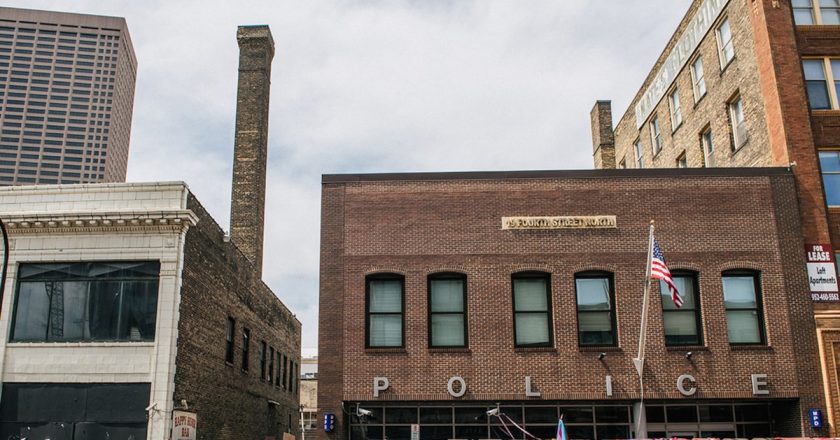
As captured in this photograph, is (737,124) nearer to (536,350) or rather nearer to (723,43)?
(723,43)

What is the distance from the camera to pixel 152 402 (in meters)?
20.3

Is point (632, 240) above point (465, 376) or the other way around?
above

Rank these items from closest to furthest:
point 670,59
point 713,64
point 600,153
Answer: point 713,64
point 670,59
point 600,153

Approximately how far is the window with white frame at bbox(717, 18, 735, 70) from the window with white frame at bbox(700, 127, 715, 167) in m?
2.81

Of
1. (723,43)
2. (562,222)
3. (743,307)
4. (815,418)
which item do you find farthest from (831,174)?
(562,222)

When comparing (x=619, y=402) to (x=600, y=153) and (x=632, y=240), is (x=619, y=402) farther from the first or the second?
(x=600, y=153)

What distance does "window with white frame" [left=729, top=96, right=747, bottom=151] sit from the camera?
2656cm

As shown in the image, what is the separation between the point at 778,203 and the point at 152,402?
17726 mm

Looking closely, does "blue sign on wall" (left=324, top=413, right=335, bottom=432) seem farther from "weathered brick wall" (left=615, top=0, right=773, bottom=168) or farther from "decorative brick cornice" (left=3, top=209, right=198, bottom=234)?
"weathered brick wall" (left=615, top=0, right=773, bottom=168)

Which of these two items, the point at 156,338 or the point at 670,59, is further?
the point at 670,59

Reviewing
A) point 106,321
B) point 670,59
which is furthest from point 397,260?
point 670,59

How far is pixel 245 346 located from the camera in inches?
1192

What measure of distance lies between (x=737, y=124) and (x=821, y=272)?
7.37 meters

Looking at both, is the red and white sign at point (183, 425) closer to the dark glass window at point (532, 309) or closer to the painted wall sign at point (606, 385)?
the painted wall sign at point (606, 385)
